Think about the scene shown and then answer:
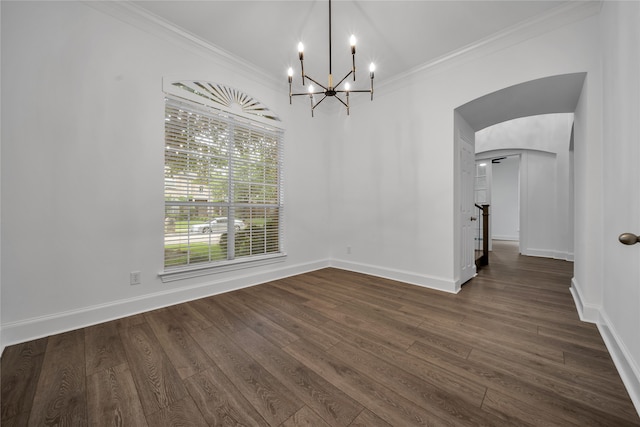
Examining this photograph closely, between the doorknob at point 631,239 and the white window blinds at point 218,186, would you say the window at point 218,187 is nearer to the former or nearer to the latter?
the white window blinds at point 218,186

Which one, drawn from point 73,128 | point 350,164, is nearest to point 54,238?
point 73,128

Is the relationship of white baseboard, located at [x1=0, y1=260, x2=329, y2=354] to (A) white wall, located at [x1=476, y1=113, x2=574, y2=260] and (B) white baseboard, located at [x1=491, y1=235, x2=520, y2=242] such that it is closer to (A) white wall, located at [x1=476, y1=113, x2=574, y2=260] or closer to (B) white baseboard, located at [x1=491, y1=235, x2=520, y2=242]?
(A) white wall, located at [x1=476, y1=113, x2=574, y2=260]

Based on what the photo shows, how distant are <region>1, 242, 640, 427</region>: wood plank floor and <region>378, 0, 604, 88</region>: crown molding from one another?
288 cm

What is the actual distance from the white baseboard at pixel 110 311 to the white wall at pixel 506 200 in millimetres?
8997

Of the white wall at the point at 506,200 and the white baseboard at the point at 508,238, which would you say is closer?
the white baseboard at the point at 508,238

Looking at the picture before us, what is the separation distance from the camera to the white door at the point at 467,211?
10.9 feet

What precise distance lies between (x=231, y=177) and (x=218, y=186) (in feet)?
0.71

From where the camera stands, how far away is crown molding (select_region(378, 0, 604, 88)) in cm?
223

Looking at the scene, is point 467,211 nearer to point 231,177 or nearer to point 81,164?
point 231,177

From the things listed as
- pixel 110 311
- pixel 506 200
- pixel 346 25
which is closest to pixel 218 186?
pixel 110 311

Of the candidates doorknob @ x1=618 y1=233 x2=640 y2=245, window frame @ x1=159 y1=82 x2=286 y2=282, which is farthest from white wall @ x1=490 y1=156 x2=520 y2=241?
doorknob @ x1=618 y1=233 x2=640 y2=245

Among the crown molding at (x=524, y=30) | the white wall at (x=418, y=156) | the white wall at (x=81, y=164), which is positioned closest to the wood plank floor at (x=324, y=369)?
the white wall at (x=81, y=164)

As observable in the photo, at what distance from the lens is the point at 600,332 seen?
1.98 meters

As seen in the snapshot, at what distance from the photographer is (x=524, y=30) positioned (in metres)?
2.50
